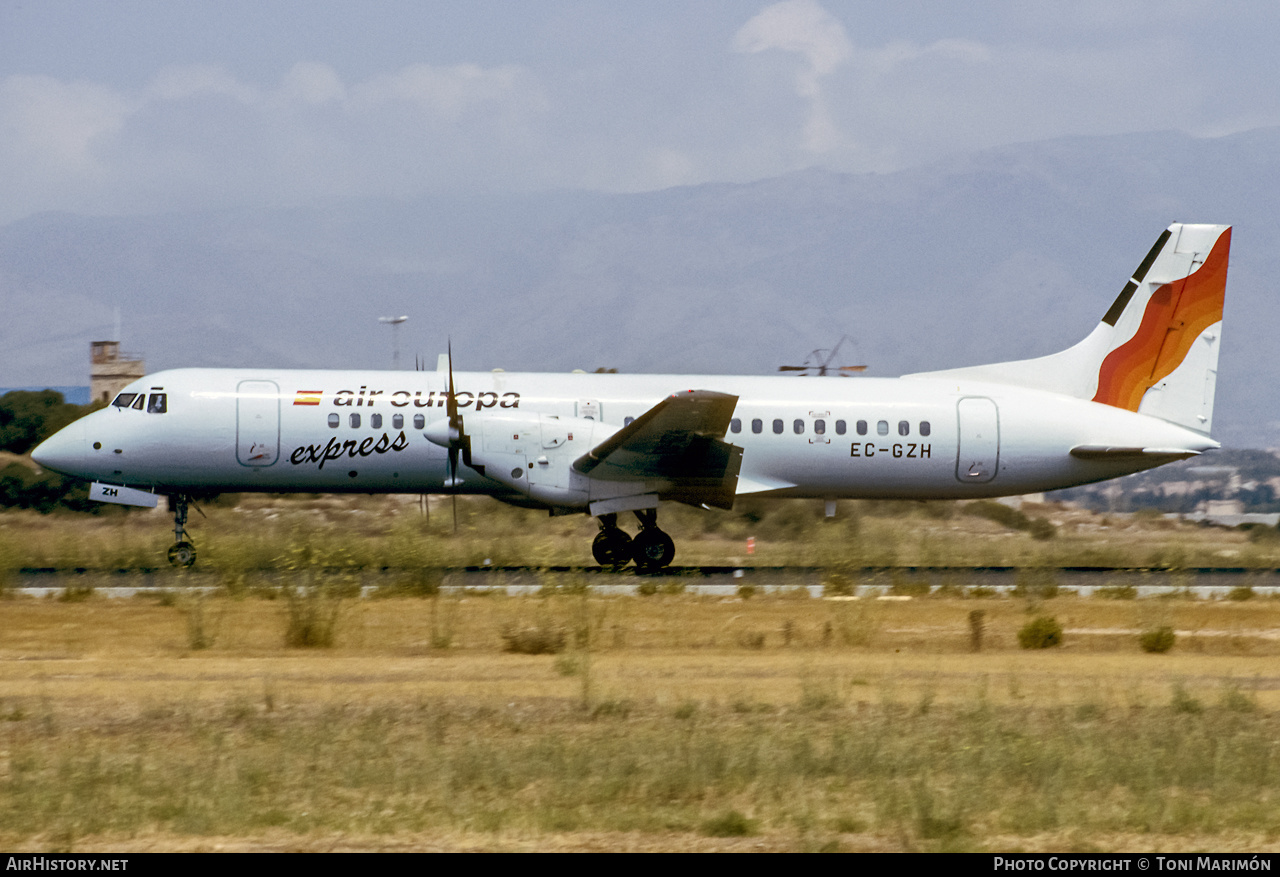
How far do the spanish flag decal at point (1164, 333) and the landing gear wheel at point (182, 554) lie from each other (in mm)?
17114

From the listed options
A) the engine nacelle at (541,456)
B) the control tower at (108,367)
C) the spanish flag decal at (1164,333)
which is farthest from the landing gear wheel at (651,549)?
the control tower at (108,367)

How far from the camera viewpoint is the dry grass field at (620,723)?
8.19m

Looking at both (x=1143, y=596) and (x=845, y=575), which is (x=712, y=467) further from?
(x=1143, y=596)

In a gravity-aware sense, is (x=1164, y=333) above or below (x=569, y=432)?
above

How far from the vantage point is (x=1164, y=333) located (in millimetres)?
26109

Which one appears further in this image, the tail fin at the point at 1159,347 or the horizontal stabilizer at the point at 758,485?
the tail fin at the point at 1159,347

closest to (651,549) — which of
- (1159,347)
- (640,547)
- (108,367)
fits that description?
(640,547)

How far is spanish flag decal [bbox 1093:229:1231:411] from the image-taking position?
26.0m

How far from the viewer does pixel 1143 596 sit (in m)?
22.3

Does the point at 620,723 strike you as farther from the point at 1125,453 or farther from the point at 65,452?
the point at 1125,453

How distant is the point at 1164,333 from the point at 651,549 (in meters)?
11.0

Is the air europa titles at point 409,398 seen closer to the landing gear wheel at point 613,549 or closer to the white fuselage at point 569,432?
the white fuselage at point 569,432
